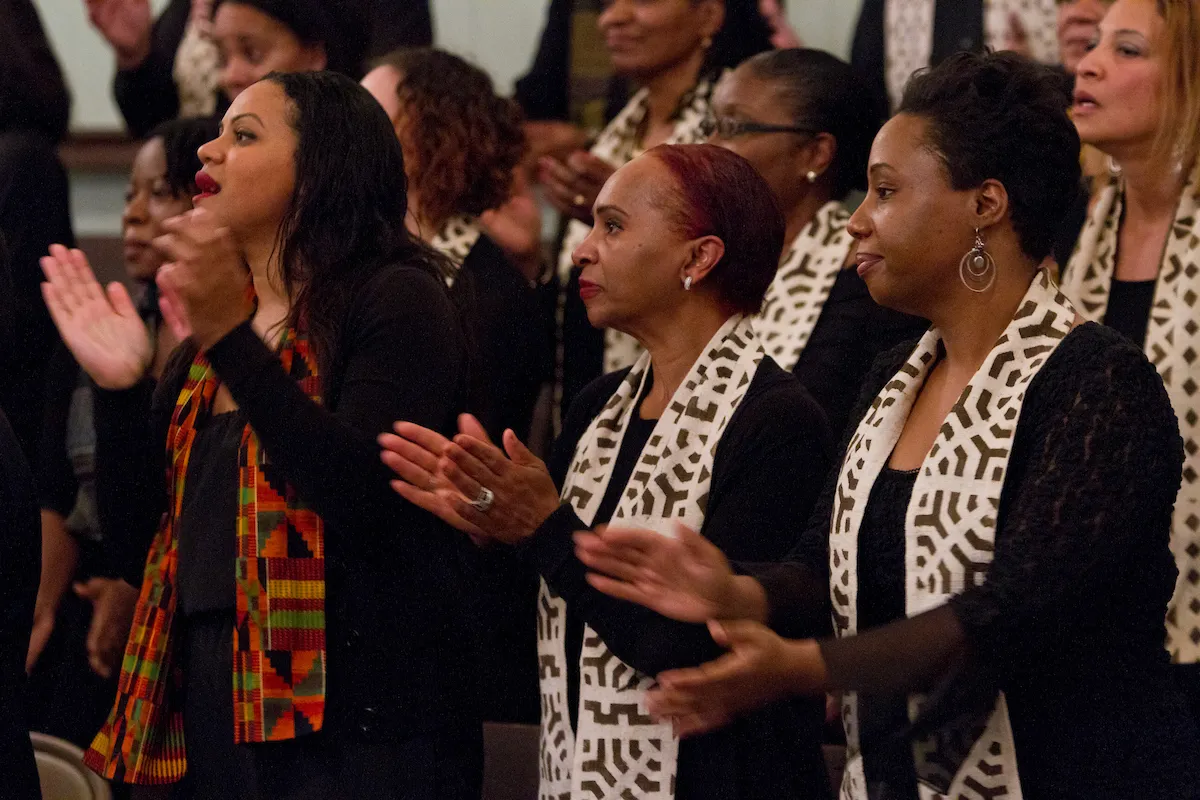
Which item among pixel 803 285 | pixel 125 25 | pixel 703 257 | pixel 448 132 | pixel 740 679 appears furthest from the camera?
pixel 125 25

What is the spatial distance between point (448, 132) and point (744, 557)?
1.42 meters

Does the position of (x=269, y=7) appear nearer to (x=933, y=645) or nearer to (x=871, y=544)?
(x=871, y=544)

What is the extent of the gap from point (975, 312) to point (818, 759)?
0.65 meters

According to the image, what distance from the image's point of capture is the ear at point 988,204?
207cm

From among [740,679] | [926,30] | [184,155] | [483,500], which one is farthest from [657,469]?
[926,30]

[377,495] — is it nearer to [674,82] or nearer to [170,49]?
[674,82]

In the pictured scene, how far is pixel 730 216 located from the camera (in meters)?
2.43

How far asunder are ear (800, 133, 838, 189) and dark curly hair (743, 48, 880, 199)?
0.01 meters

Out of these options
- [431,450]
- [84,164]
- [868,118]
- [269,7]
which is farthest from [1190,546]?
[84,164]

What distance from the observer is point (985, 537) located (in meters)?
1.91

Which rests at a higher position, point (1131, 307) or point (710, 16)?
point (710, 16)

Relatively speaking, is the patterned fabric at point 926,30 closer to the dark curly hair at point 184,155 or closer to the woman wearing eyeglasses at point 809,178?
the woman wearing eyeglasses at point 809,178

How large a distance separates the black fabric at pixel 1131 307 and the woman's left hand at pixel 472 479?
1218 millimetres

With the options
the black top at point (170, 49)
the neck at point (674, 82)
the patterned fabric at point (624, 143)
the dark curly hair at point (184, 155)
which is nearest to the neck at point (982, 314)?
the patterned fabric at point (624, 143)
